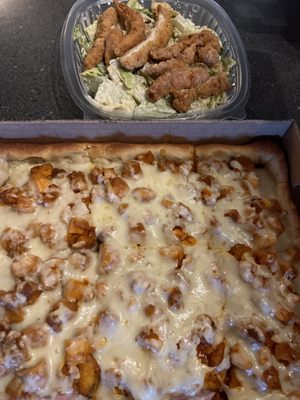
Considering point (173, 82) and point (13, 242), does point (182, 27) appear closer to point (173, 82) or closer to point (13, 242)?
point (173, 82)

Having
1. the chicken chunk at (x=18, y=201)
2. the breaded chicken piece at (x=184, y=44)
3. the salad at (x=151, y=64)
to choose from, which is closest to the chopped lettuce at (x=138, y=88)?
the salad at (x=151, y=64)

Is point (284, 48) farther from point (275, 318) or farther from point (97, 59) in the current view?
point (275, 318)

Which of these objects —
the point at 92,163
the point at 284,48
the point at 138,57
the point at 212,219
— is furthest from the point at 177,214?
the point at 284,48

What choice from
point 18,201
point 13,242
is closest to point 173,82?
point 18,201

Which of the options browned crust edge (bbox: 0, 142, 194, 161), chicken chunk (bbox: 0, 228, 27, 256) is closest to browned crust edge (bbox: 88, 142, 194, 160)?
browned crust edge (bbox: 0, 142, 194, 161)

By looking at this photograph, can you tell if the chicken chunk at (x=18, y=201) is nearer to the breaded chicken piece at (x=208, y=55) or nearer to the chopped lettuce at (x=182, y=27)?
the breaded chicken piece at (x=208, y=55)

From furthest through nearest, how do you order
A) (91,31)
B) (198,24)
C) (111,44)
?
(198,24) < (91,31) < (111,44)
